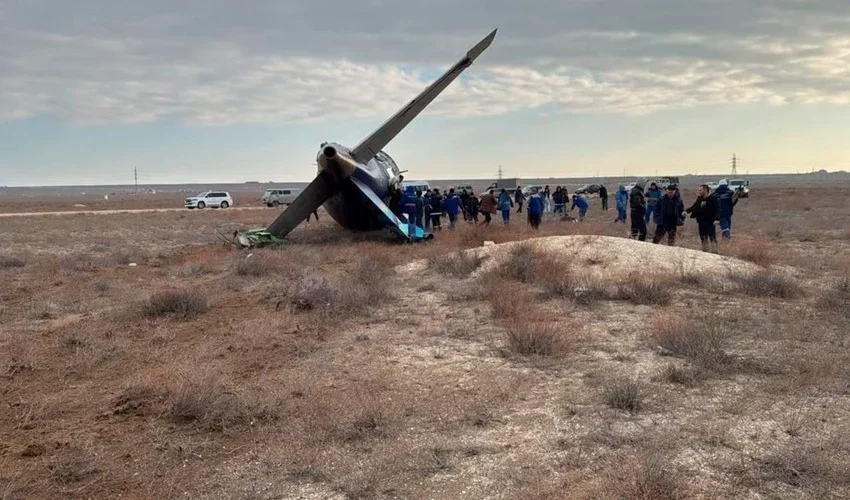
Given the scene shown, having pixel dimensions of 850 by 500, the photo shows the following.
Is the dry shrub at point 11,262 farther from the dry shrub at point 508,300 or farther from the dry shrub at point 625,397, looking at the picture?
the dry shrub at point 625,397

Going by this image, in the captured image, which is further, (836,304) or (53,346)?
(836,304)

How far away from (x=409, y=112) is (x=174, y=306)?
42.2 feet

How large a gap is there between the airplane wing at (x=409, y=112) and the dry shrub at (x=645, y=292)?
11733 mm

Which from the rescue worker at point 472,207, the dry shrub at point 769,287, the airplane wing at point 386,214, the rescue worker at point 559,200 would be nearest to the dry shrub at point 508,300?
the dry shrub at point 769,287

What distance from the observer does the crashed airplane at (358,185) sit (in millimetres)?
20266

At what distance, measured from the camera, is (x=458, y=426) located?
592cm

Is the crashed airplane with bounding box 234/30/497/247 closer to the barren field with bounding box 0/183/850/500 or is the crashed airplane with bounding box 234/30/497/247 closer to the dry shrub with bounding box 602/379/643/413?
the barren field with bounding box 0/183/850/500

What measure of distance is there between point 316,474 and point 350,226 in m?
19.4

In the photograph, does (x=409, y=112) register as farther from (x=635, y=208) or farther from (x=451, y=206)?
(x=635, y=208)

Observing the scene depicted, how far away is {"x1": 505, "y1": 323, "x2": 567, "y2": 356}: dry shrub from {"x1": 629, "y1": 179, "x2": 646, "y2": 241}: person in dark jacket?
10313 millimetres

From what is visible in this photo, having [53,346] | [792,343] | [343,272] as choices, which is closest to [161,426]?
[53,346]

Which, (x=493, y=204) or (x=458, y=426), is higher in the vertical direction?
(x=493, y=204)

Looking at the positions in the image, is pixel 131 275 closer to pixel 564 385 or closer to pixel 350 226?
pixel 350 226

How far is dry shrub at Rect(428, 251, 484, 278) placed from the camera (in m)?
14.4
